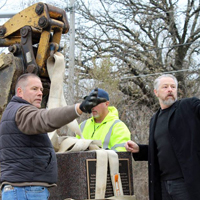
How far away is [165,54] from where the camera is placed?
1738 centimetres

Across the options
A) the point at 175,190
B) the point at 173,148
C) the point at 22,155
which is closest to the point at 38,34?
the point at 22,155

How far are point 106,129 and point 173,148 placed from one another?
911 millimetres

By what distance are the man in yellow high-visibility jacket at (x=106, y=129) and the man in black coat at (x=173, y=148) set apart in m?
0.16

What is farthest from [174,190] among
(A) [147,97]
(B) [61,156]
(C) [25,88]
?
(A) [147,97]

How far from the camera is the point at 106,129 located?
4539mm

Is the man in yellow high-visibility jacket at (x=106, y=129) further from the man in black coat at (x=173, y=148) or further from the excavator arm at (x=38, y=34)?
the excavator arm at (x=38, y=34)

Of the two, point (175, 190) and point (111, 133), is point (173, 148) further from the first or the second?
point (111, 133)

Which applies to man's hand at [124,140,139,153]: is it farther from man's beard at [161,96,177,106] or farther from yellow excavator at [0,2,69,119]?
yellow excavator at [0,2,69,119]

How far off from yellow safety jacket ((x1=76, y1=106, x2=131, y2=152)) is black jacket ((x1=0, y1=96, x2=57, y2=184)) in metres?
1.26

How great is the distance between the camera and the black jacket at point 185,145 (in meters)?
3.74

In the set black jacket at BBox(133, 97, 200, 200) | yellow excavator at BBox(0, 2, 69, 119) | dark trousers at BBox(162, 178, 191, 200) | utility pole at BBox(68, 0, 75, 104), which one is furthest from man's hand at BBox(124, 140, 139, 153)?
utility pole at BBox(68, 0, 75, 104)

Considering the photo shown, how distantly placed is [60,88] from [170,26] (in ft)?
43.8

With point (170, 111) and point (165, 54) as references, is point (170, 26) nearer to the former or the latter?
point (165, 54)

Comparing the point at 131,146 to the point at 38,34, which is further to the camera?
the point at 38,34
